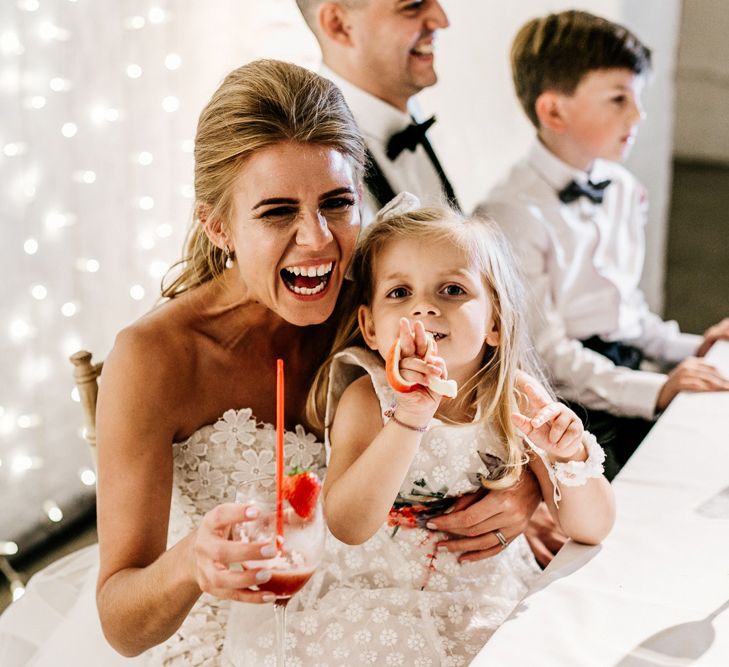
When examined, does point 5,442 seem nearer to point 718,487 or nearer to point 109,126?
point 109,126

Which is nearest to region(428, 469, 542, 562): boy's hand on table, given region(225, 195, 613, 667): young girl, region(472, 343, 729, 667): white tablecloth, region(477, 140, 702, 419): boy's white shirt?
region(225, 195, 613, 667): young girl

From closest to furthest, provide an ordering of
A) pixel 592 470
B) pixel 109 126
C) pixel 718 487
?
pixel 592 470 → pixel 718 487 → pixel 109 126

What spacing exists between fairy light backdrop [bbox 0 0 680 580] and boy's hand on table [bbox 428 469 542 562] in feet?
5.34

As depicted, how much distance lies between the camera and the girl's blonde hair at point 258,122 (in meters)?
1.46

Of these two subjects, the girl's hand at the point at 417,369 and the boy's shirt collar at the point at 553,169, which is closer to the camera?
the girl's hand at the point at 417,369

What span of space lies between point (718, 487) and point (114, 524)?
1.02 meters

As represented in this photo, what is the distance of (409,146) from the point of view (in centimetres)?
234

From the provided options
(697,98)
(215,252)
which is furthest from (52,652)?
(697,98)

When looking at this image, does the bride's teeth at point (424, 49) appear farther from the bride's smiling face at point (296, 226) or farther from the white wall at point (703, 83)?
the white wall at point (703, 83)

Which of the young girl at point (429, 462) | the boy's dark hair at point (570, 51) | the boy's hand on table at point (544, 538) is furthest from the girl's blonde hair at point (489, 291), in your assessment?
the boy's dark hair at point (570, 51)

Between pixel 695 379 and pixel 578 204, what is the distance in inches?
33.4

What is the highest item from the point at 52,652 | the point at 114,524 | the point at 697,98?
the point at 114,524

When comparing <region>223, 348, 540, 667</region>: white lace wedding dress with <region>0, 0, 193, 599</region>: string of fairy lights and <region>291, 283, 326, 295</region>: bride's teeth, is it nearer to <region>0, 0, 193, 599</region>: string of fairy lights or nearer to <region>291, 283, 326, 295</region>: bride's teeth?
<region>291, 283, 326, 295</region>: bride's teeth

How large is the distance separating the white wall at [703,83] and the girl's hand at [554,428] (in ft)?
20.3
